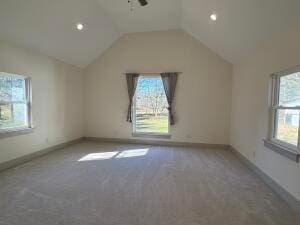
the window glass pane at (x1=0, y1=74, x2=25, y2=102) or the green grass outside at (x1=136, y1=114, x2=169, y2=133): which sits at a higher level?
the window glass pane at (x1=0, y1=74, x2=25, y2=102)

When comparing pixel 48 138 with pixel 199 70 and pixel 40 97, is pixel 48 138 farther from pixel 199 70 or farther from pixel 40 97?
pixel 199 70

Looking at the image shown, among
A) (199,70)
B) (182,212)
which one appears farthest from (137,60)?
(182,212)

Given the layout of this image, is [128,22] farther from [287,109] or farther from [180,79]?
[287,109]

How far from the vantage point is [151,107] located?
20.5 feet

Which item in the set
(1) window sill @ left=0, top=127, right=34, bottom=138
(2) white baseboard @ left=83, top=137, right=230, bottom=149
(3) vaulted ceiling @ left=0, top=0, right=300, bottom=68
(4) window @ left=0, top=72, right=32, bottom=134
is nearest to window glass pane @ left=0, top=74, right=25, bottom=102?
(4) window @ left=0, top=72, right=32, bottom=134

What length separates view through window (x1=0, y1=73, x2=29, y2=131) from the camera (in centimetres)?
400

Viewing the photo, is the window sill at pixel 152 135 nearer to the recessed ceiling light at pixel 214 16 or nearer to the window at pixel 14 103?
the window at pixel 14 103

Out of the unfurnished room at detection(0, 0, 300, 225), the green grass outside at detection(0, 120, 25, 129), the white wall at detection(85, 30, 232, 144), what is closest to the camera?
the unfurnished room at detection(0, 0, 300, 225)

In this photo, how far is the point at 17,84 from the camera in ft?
14.1

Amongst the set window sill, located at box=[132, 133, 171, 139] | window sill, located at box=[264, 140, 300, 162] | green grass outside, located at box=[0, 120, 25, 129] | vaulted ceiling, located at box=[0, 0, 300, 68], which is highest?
vaulted ceiling, located at box=[0, 0, 300, 68]

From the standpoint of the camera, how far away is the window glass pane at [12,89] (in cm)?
400

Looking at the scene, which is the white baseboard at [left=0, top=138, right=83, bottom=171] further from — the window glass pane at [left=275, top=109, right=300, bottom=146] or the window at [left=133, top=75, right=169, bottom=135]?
the window glass pane at [left=275, top=109, right=300, bottom=146]

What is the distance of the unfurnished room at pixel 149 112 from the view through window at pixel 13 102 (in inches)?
0.9

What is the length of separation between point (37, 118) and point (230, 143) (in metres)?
5.20
